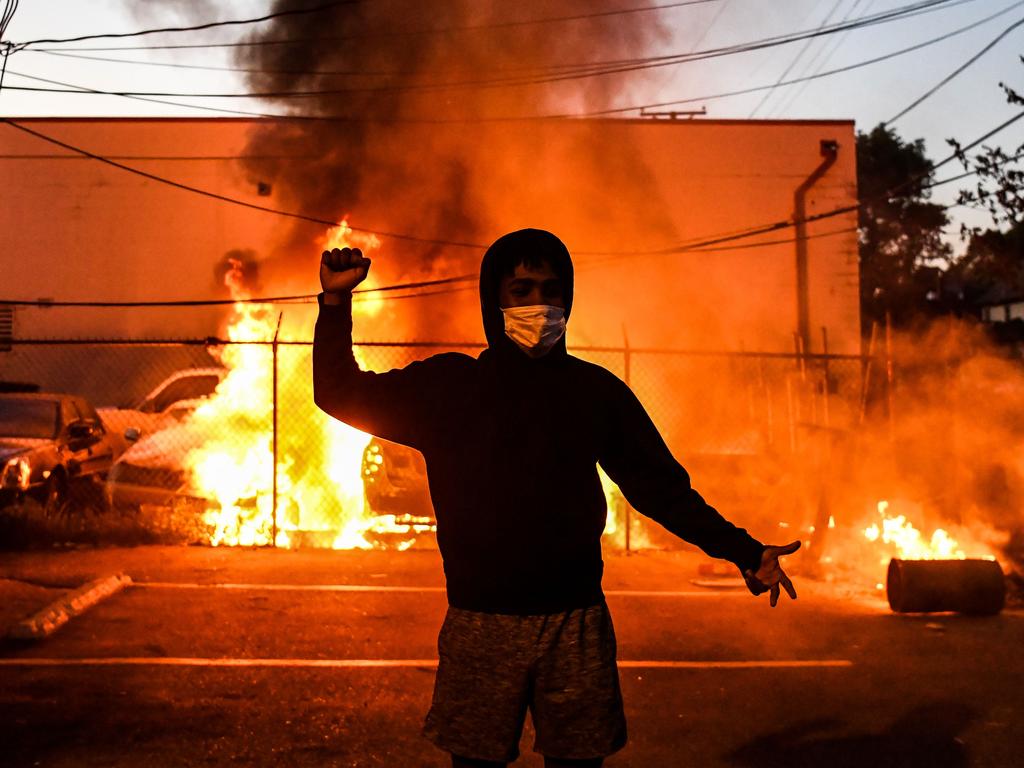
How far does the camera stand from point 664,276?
19406 millimetres

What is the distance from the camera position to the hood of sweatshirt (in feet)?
8.02

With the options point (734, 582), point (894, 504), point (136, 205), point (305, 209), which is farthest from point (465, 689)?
point (136, 205)

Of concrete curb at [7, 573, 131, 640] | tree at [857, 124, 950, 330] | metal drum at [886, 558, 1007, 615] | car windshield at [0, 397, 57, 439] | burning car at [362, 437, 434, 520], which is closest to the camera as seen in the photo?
concrete curb at [7, 573, 131, 640]

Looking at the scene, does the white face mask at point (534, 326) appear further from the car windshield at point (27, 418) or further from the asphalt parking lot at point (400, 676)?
the car windshield at point (27, 418)

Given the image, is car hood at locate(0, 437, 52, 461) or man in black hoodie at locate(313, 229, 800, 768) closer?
man in black hoodie at locate(313, 229, 800, 768)

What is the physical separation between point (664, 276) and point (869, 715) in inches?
593

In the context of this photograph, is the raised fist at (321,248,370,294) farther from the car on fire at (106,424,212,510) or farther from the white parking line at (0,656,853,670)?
the car on fire at (106,424,212,510)

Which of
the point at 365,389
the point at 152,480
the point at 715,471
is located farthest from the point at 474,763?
the point at 715,471

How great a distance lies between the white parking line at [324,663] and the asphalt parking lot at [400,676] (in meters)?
0.02

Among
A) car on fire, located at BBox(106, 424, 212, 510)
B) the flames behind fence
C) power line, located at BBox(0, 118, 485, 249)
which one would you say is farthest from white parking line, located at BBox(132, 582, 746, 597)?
power line, located at BBox(0, 118, 485, 249)

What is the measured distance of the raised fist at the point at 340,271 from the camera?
7.86ft

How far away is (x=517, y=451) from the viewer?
7.51 ft

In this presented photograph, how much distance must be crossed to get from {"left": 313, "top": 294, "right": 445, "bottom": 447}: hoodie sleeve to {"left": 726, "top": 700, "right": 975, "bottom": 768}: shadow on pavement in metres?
2.75

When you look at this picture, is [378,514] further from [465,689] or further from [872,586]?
[465,689]
